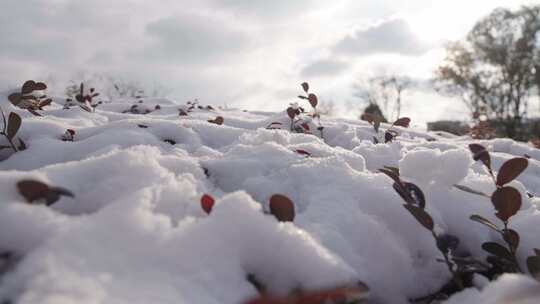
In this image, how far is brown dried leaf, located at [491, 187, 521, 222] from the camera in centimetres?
100

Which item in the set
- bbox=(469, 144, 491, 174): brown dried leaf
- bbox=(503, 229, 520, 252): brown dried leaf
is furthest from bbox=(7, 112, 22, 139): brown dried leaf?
bbox=(503, 229, 520, 252): brown dried leaf

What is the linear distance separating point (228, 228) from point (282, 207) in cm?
15

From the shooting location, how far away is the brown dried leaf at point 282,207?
0.89m

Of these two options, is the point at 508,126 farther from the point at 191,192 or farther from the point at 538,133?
the point at 191,192

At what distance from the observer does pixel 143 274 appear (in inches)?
26.1

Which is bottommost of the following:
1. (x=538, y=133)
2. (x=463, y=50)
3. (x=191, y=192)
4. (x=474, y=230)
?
(x=538, y=133)

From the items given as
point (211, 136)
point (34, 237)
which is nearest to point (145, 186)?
point (34, 237)

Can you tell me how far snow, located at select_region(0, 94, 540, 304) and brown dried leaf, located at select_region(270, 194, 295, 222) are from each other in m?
0.05

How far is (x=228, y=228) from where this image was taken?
2.58 feet

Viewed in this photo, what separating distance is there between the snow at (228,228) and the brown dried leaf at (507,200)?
0.10 m

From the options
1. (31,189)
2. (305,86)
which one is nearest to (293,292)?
(31,189)

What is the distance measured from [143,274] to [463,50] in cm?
2124

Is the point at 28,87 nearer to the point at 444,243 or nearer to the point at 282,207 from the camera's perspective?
the point at 282,207

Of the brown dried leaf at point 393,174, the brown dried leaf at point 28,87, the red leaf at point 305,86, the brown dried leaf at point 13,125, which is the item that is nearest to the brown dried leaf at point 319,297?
the brown dried leaf at point 393,174
